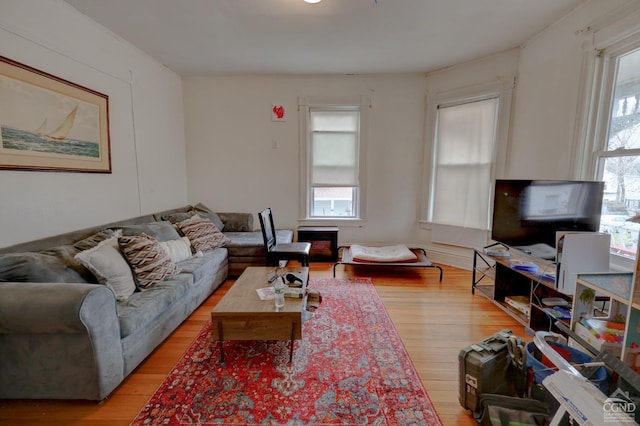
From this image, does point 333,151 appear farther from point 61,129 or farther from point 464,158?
point 61,129

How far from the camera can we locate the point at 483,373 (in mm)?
1501

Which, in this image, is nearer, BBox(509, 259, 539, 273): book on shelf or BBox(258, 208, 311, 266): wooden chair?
BBox(509, 259, 539, 273): book on shelf

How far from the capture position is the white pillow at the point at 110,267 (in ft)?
6.32

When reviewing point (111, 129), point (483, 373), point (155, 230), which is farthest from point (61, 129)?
point (483, 373)

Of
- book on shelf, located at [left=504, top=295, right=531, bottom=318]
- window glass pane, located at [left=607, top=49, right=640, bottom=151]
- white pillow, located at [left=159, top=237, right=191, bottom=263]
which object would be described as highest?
window glass pane, located at [left=607, top=49, right=640, bottom=151]

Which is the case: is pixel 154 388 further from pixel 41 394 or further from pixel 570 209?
pixel 570 209

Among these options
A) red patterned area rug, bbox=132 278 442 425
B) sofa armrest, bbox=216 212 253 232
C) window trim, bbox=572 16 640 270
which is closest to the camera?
red patterned area rug, bbox=132 278 442 425

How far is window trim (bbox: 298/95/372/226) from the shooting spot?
4227 millimetres

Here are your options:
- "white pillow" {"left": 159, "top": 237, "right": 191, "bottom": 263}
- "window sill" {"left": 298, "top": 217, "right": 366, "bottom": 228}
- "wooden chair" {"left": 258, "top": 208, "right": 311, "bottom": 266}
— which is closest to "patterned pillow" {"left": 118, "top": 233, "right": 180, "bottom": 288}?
"white pillow" {"left": 159, "top": 237, "right": 191, "bottom": 263}

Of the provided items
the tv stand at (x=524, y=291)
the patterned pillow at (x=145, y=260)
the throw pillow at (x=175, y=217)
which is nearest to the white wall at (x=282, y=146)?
the throw pillow at (x=175, y=217)

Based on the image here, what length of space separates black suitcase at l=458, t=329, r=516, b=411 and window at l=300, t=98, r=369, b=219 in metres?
3.00

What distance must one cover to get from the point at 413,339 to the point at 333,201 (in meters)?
2.64

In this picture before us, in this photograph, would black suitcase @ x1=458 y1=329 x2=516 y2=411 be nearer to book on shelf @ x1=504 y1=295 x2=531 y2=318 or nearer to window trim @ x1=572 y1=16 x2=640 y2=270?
book on shelf @ x1=504 y1=295 x2=531 y2=318

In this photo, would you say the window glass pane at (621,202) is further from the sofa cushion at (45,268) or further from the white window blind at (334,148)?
the sofa cushion at (45,268)
